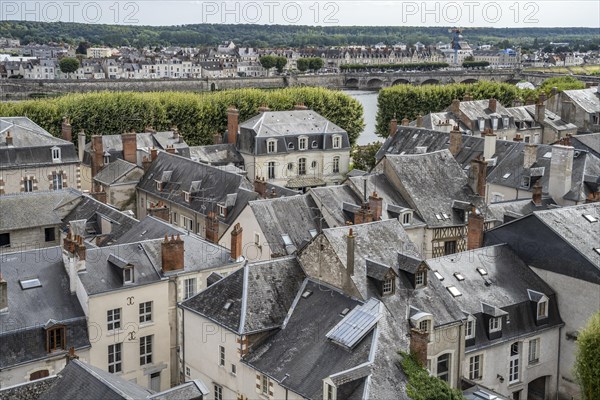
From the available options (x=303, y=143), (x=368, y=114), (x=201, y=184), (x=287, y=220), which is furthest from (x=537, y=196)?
(x=368, y=114)

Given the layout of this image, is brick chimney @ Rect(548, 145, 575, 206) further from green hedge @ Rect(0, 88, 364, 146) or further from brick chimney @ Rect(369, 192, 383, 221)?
green hedge @ Rect(0, 88, 364, 146)

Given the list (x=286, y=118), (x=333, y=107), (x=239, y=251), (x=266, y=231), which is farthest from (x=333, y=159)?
(x=239, y=251)

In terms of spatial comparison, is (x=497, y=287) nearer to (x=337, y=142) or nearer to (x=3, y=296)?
(x=3, y=296)

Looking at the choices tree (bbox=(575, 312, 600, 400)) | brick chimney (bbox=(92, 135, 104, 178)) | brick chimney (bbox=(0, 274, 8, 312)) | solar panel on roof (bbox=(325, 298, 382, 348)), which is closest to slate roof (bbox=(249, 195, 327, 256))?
solar panel on roof (bbox=(325, 298, 382, 348))

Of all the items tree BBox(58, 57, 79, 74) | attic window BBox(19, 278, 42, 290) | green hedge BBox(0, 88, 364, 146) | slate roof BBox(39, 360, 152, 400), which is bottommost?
slate roof BBox(39, 360, 152, 400)

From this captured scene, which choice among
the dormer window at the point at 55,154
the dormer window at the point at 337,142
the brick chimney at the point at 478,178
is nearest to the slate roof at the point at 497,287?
the brick chimney at the point at 478,178

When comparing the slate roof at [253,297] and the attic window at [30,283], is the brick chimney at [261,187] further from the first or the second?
the attic window at [30,283]
